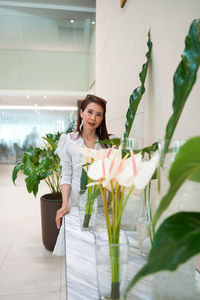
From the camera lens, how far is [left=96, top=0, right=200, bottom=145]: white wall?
1053 mm

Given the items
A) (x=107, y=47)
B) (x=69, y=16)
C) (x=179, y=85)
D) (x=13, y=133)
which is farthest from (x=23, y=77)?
(x=179, y=85)

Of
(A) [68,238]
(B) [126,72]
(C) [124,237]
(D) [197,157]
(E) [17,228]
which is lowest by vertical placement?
(E) [17,228]

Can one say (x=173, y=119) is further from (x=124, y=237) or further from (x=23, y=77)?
(x=23, y=77)

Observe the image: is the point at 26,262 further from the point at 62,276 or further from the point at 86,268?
the point at 86,268

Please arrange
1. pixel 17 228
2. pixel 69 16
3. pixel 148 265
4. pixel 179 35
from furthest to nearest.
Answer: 1. pixel 69 16
2. pixel 17 228
3. pixel 179 35
4. pixel 148 265

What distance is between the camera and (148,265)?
1.09 feet

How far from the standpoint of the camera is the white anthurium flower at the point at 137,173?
49cm

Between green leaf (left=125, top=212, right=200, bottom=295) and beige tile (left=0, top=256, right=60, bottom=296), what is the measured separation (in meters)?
1.90

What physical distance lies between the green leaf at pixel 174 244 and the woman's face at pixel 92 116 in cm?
157

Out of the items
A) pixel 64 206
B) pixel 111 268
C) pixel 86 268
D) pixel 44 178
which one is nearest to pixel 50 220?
pixel 44 178

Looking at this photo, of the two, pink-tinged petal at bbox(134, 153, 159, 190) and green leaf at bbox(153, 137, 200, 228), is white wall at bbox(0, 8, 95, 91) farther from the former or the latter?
green leaf at bbox(153, 137, 200, 228)

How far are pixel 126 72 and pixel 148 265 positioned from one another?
1888mm

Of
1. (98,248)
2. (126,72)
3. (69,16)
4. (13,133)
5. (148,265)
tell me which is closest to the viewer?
(148,265)

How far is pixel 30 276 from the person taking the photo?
85.4 inches
